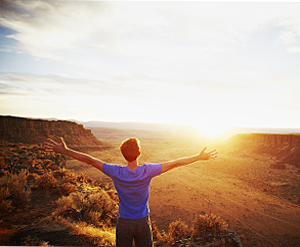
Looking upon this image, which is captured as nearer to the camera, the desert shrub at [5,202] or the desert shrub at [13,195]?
the desert shrub at [5,202]

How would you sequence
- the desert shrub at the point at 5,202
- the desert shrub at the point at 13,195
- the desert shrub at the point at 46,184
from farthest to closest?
the desert shrub at the point at 46,184 → the desert shrub at the point at 13,195 → the desert shrub at the point at 5,202

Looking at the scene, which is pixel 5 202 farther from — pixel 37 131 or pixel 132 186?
pixel 37 131

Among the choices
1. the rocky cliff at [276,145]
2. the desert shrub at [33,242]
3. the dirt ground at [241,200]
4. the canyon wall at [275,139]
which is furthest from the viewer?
the canyon wall at [275,139]

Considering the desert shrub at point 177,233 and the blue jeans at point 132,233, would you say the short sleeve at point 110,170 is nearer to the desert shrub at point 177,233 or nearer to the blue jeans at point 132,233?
the blue jeans at point 132,233

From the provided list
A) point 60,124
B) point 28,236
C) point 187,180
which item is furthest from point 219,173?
point 60,124

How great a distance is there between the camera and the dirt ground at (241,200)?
8.32 meters

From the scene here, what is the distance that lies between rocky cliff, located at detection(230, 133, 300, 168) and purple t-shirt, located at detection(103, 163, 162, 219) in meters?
27.4

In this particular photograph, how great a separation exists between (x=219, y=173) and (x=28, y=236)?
754 inches

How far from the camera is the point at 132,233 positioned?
235cm

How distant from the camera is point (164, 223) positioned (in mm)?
8945

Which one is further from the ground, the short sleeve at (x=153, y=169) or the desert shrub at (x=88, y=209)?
the short sleeve at (x=153, y=169)

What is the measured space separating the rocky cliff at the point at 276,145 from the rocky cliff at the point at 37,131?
35753 millimetres

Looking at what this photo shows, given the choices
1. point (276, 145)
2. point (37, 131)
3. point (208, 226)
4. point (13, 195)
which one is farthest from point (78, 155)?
point (37, 131)

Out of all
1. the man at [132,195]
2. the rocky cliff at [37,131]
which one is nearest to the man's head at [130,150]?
the man at [132,195]
